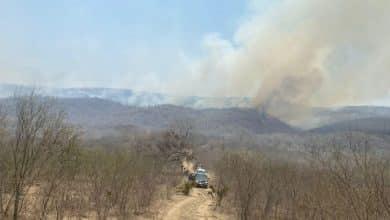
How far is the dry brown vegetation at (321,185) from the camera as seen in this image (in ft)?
44.6

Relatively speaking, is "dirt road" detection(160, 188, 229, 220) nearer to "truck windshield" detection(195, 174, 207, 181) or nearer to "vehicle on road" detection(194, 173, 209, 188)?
"vehicle on road" detection(194, 173, 209, 188)

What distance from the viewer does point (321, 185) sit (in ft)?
75.9

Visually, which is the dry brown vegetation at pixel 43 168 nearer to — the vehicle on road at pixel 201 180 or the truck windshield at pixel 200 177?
the vehicle on road at pixel 201 180

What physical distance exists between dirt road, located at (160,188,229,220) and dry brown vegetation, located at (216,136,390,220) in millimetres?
2071

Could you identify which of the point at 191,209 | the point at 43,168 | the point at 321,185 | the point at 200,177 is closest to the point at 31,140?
the point at 43,168

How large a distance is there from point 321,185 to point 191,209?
52.9 ft

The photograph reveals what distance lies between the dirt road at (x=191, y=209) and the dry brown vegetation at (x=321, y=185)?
207 centimetres

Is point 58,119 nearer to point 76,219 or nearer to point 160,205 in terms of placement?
point 76,219

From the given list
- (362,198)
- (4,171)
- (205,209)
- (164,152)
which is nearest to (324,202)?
(362,198)

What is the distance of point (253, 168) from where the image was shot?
109 ft

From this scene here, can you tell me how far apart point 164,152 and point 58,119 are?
6438 cm

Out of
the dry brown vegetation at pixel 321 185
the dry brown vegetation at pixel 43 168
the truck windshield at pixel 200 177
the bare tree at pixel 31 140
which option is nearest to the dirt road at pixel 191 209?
the dry brown vegetation at pixel 321 185

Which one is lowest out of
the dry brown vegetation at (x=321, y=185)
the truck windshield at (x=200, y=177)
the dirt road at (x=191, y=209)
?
the dirt road at (x=191, y=209)

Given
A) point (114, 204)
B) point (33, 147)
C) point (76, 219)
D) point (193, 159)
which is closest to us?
point (33, 147)
